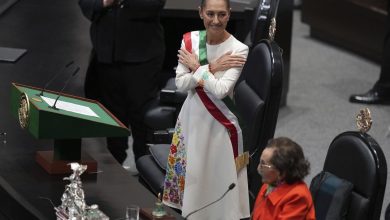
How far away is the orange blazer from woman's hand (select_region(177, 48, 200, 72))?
3.08 ft

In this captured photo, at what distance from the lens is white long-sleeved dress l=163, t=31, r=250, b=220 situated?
4.59 m

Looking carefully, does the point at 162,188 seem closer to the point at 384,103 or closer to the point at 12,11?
the point at 12,11

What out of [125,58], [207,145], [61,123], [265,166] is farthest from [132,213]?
[125,58]

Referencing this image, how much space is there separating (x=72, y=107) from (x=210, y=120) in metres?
Answer: 0.57

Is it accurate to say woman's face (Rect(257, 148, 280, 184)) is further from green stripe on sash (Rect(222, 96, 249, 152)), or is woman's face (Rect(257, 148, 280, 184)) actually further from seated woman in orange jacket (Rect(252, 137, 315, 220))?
green stripe on sash (Rect(222, 96, 249, 152))

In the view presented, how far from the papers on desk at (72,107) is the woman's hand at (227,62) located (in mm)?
539

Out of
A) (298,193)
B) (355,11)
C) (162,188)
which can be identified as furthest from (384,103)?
(298,193)

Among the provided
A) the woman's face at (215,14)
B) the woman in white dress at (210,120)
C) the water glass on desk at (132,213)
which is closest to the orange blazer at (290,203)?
the water glass on desk at (132,213)

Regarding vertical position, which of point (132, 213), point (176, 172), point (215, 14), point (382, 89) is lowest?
point (382, 89)

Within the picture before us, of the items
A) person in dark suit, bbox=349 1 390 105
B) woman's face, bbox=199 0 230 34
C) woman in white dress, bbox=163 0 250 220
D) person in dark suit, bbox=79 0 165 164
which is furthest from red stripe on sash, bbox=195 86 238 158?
person in dark suit, bbox=349 1 390 105

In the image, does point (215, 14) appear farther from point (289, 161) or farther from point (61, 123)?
point (289, 161)

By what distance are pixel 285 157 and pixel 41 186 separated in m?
1.12

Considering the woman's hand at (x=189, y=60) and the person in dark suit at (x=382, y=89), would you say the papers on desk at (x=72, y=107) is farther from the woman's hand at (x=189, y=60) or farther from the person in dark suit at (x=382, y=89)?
the person in dark suit at (x=382, y=89)

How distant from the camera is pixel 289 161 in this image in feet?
12.2
